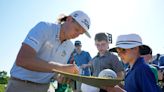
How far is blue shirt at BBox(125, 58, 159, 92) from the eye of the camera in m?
3.92

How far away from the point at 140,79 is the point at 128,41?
1.93ft

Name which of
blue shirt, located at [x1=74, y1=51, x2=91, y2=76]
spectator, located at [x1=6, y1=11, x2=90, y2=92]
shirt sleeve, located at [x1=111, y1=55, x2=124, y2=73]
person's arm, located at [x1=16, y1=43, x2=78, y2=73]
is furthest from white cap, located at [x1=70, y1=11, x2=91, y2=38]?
blue shirt, located at [x1=74, y1=51, x2=91, y2=76]

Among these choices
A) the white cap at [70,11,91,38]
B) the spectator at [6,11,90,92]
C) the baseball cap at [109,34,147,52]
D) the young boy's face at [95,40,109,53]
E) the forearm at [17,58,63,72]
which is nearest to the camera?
the forearm at [17,58,63,72]

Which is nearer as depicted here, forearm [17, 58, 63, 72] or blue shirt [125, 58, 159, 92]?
blue shirt [125, 58, 159, 92]

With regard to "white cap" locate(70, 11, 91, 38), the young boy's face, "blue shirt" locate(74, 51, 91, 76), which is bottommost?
"blue shirt" locate(74, 51, 91, 76)

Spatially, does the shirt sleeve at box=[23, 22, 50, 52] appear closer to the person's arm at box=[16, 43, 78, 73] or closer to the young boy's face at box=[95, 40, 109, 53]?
the person's arm at box=[16, 43, 78, 73]

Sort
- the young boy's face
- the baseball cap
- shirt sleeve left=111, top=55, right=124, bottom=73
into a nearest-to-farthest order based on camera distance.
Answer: the baseball cap → shirt sleeve left=111, top=55, right=124, bottom=73 → the young boy's face

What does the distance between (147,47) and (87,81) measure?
4.90ft

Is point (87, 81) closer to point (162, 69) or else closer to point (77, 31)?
point (77, 31)

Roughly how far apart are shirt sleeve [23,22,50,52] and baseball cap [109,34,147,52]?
0.83 metres

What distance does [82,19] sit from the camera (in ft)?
15.6

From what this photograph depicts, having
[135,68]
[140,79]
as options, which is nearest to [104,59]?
[135,68]

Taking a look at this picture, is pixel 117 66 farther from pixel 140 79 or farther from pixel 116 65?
pixel 140 79

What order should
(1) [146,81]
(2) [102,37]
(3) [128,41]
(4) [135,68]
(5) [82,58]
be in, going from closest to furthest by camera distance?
(1) [146,81] < (4) [135,68] < (3) [128,41] < (2) [102,37] < (5) [82,58]
